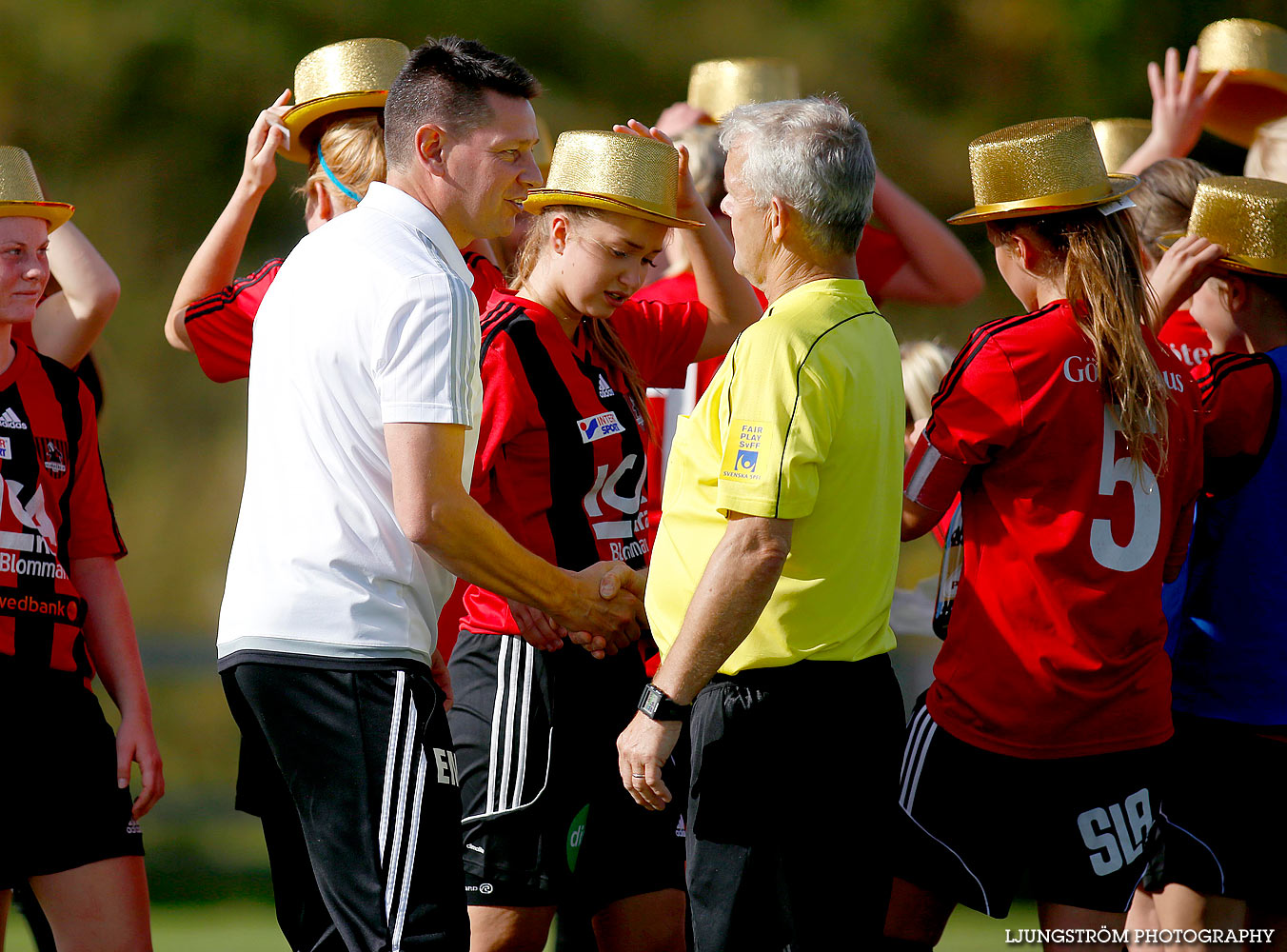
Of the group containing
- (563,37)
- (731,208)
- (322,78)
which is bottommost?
(731,208)

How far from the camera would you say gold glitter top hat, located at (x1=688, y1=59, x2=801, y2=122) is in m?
4.21

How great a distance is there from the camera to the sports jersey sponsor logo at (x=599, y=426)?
2.84 meters

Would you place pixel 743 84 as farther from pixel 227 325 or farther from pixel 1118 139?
pixel 227 325

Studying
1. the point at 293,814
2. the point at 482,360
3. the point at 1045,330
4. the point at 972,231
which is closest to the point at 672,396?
the point at 482,360

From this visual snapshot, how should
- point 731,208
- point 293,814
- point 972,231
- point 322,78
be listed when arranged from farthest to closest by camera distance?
point 972,231
point 322,78
point 731,208
point 293,814

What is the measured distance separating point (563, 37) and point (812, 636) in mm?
4078

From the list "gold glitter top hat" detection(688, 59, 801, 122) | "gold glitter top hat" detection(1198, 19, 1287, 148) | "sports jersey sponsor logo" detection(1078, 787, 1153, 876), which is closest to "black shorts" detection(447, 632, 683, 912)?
"sports jersey sponsor logo" detection(1078, 787, 1153, 876)

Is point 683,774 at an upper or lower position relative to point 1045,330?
lower

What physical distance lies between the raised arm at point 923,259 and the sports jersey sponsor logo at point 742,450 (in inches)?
70.0

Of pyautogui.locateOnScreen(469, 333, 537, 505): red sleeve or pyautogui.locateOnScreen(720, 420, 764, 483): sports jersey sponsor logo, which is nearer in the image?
pyautogui.locateOnScreen(720, 420, 764, 483): sports jersey sponsor logo

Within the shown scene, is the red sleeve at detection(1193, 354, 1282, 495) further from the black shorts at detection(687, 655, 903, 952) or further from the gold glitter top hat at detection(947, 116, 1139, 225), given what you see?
the black shorts at detection(687, 655, 903, 952)

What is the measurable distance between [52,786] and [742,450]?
1.51m

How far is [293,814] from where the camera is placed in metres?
2.39

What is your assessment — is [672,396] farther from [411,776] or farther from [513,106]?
[411,776]
